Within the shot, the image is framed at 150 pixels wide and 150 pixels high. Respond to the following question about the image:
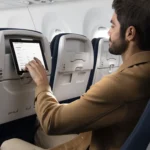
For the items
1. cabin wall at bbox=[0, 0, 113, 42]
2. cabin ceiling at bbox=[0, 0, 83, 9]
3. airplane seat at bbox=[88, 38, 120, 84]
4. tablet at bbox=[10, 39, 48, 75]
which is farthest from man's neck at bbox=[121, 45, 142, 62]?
cabin ceiling at bbox=[0, 0, 83, 9]

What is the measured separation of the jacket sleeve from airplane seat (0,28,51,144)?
487 mm

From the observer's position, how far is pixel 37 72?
1.61 metres

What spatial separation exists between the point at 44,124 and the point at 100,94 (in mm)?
294

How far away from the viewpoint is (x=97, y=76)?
3.03 metres

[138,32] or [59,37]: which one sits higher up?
[138,32]

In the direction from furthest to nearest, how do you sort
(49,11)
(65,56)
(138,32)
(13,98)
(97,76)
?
(49,11) < (97,76) < (65,56) < (13,98) < (138,32)

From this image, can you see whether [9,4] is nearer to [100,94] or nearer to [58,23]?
[58,23]

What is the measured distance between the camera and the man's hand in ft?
5.07

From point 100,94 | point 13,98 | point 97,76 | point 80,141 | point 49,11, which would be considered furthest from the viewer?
point 49,11

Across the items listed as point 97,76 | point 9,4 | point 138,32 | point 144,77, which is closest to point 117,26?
point 138,32

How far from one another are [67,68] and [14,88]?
627 mm

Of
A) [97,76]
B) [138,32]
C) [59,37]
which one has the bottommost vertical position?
[97,76]

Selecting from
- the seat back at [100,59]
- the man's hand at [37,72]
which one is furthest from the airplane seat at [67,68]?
the man's hand at [37,72]

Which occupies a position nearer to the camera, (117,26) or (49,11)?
(117,26)
